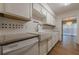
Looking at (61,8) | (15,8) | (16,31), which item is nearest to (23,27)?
(16,31)

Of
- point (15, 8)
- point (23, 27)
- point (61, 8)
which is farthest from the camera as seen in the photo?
point (61, 8)

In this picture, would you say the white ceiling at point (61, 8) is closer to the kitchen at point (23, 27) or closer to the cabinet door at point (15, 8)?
the kitchen at point (23, 27)

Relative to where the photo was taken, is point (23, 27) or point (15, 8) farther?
point (23, 27)

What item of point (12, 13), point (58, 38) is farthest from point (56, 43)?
point (12, 13)

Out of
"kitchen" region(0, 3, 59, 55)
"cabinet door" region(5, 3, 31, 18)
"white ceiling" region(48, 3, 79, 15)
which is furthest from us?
"white ceiling" region(48, 3, 79, 15)

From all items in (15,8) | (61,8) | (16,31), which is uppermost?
(61,8)

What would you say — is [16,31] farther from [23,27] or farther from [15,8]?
[15,8]

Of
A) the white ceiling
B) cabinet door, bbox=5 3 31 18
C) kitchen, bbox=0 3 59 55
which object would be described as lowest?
kitchen, bbox=0 3 59 55

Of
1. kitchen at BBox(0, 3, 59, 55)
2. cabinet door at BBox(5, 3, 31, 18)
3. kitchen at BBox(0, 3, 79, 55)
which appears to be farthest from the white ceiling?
cabinet door at BBox(5, 3, 31, 18)

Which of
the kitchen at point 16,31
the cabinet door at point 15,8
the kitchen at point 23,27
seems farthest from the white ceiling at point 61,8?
the cabinet door at point 15,8

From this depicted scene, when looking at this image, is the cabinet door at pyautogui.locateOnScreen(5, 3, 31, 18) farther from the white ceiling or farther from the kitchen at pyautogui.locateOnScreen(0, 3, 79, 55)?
the white ceiling
